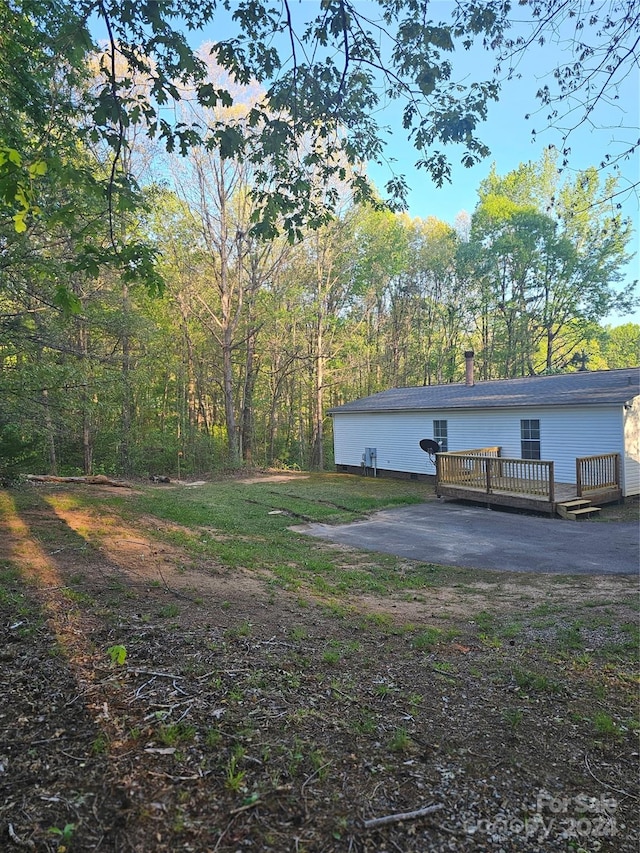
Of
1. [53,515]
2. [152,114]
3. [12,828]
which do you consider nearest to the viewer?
[12,828]

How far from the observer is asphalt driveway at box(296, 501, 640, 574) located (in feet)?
23.4

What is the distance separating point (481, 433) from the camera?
15.9 metres

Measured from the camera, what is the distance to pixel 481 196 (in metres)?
29.5

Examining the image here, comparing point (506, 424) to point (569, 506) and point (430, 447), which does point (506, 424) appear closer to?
point (430, 447)

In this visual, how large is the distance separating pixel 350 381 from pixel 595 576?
23.2 metres

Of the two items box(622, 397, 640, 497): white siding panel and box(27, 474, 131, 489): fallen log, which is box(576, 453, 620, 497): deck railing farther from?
box(27, 474, 131, 489): fallen log

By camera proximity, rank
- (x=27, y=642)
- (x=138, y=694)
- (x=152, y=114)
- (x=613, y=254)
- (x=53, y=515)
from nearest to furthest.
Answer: (x=138, y=694) < (x=27, y=642) < (x=152, y=114) < (x=53, y=515) < (x=613, y=254)

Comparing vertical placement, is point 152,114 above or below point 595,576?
above

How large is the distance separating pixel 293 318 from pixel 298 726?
21434mm

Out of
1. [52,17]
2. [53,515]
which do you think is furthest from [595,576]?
[52,17]

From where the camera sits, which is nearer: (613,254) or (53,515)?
(53,515)

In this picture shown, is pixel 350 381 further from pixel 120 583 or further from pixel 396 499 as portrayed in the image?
pixel 120 583

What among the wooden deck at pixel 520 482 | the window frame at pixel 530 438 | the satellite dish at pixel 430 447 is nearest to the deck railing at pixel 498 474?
the wooden deck at pixel 520 482

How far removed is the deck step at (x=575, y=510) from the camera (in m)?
10.6
